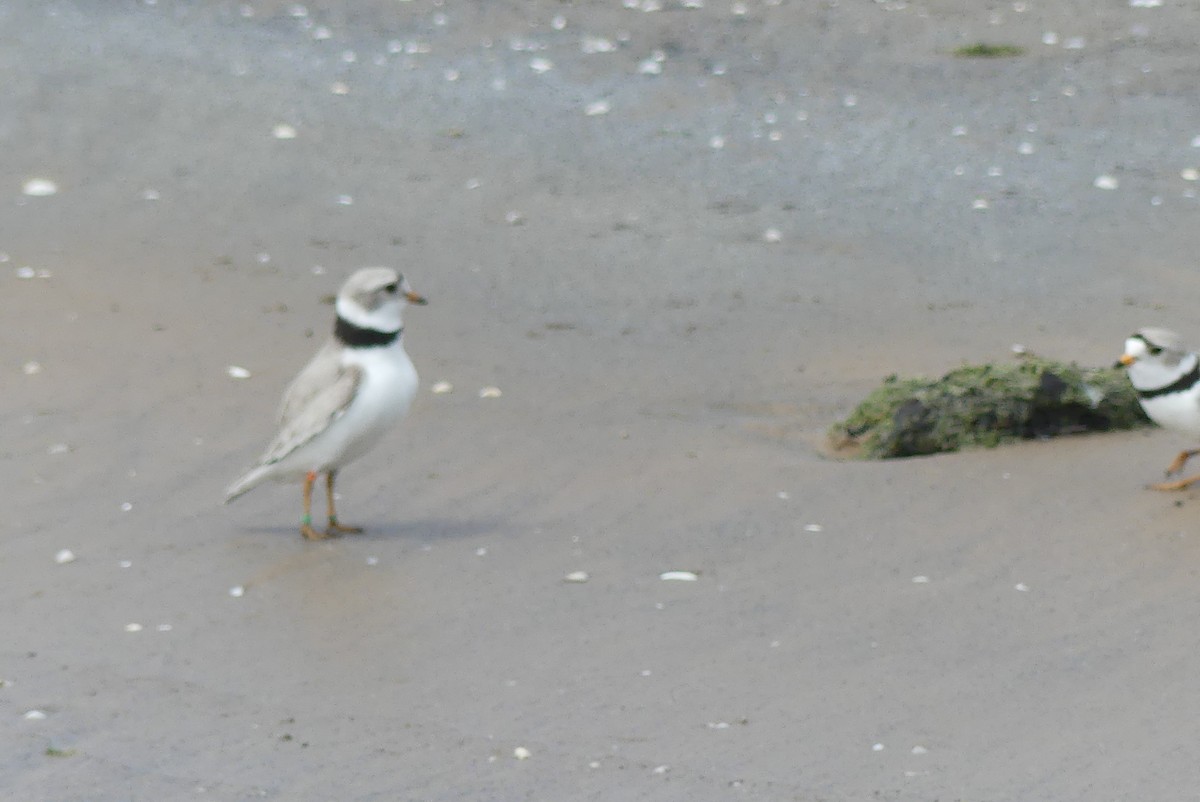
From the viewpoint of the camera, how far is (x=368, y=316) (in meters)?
7.04

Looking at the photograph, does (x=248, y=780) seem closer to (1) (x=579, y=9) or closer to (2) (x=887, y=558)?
(2) (x=887, y=558)

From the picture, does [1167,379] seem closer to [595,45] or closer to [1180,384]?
[1180,384]

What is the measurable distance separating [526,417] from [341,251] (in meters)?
2.74

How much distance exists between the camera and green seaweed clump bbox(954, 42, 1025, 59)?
15.0m

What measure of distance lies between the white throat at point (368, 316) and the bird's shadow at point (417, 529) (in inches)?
31.7

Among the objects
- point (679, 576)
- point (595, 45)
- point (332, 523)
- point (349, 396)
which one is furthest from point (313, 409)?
point (595, 45)

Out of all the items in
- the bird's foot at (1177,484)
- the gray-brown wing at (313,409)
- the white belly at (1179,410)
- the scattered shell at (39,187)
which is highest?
the white belly at (1179,410)

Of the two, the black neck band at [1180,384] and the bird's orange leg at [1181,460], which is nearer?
the black neck band at [1180,384]

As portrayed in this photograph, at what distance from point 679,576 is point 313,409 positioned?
5.10ft

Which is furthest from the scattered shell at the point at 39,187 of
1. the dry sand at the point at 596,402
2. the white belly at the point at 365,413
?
the white belly at the point at 365,413

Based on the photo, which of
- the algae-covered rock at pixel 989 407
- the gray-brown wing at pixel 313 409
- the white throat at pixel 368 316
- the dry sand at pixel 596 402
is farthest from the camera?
the algae-covered rock at pixel 989 407

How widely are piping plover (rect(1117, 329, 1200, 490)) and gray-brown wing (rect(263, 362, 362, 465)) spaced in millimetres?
3089

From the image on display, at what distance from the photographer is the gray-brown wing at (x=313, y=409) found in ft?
22.8

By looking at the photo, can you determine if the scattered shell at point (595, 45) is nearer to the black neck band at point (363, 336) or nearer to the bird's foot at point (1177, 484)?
the black neck band at point (363, 336)
